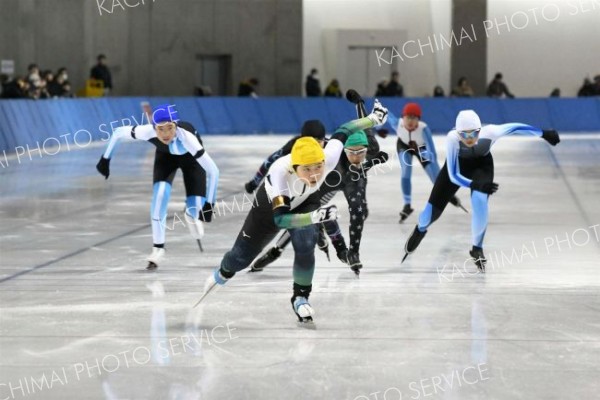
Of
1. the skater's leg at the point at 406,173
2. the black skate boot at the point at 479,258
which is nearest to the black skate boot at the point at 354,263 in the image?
the black skate boot at the point at 479,258

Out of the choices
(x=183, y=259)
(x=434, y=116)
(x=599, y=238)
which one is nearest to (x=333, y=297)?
(x=183, y=259)

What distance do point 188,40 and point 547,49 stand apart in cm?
1310

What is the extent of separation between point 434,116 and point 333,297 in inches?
1017

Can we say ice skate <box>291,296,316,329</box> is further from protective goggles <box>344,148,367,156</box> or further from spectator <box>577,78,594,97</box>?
spectator <box>577,78,594,97</box>

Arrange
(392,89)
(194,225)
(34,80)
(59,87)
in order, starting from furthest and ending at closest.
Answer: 1. (392,89)
2. (59,87)
3. (34,80)
4. (194,225)

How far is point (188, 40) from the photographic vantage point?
39156 mm

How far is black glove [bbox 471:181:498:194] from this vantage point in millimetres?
9391

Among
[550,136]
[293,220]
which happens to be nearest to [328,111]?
[550,136]

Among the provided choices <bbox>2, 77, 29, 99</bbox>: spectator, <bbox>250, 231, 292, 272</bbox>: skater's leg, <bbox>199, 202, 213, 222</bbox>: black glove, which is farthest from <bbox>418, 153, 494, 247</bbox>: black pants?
<bbox>2, 77, 29, 99</bbox>: spectator

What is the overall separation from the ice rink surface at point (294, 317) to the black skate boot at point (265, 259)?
11 cm

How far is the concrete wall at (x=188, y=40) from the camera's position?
123 feet

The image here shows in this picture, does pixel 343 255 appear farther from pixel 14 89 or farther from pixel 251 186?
pixel 14 89

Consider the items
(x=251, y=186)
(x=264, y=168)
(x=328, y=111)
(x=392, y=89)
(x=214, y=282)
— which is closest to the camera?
(x=214, y=282)

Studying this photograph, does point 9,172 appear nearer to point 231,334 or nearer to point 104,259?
point 104,259
